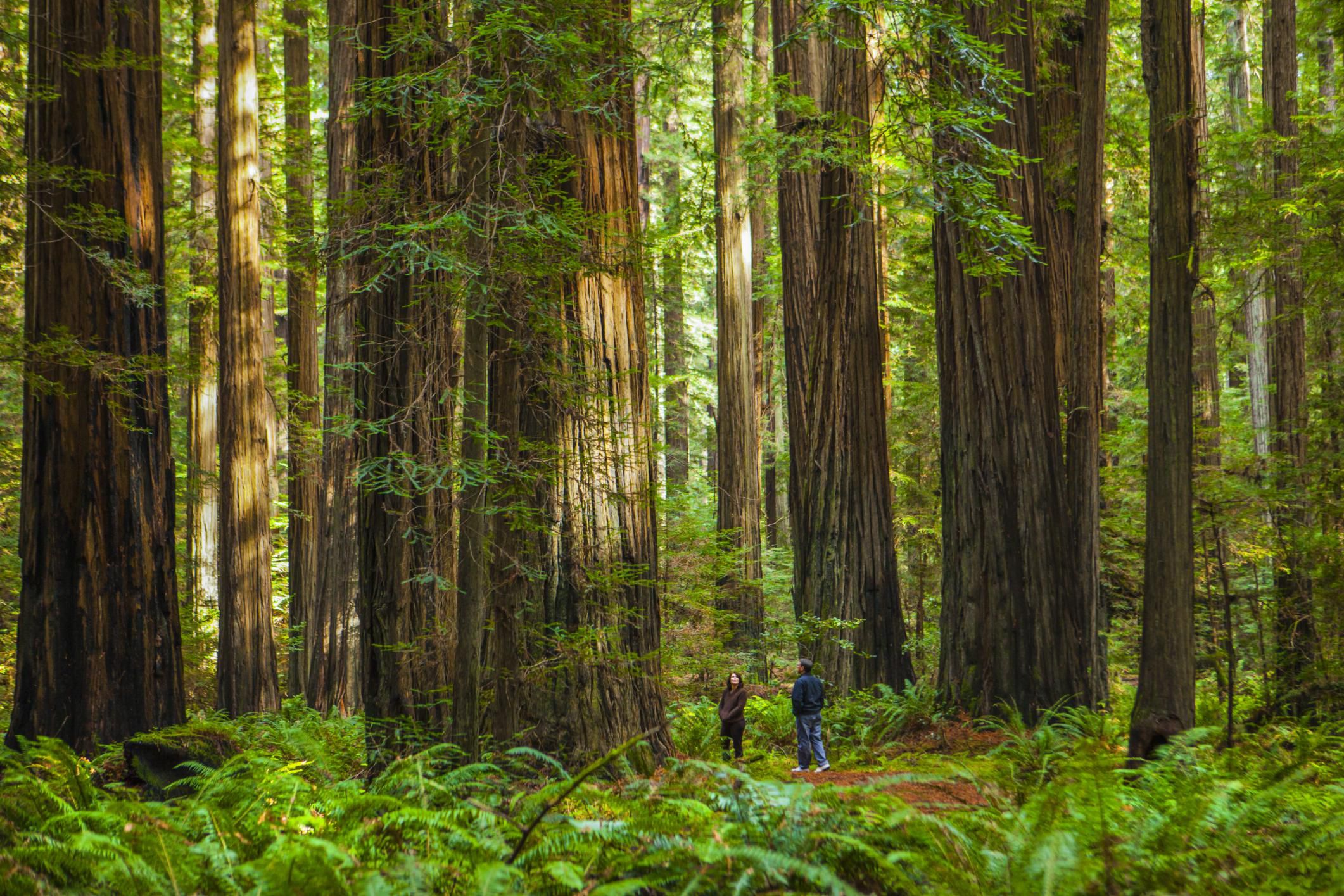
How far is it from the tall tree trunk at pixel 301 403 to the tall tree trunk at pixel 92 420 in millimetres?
4912

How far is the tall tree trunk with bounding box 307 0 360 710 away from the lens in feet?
31.4

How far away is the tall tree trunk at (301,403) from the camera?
13.9 m

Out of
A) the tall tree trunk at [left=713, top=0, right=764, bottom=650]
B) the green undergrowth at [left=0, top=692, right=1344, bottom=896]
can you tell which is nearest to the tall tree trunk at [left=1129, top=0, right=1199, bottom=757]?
the green undergrowth at [left=0, top=692, right=1344, bottom=896]

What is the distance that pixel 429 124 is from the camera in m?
5.86

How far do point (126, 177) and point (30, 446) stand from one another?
2374 millimetres

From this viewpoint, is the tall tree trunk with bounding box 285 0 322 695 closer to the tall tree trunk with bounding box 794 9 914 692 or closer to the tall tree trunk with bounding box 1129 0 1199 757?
the tall tree trunk with bounding box 794 9 914 692

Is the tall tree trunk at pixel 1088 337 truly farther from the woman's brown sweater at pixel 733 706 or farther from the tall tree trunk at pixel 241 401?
the tall tree trunk at pixel 241 401

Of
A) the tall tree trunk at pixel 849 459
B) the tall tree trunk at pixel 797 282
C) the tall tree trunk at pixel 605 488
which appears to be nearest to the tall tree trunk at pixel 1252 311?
the tall tree trunk at pixel 797 282

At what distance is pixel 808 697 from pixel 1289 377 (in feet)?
34.6

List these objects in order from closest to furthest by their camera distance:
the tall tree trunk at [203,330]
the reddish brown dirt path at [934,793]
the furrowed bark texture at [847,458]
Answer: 1. the reddish brown dirt path at [934,793]
2. the furrowed bark texture at [847,458]
3. the tall tree trunk at [203,330]

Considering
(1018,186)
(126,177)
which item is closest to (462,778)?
(126,177)

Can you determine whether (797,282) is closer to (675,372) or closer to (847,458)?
(847,458)

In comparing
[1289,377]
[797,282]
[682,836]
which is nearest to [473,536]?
[682,836]

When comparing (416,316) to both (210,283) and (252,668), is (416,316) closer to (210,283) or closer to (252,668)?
(252,668)
